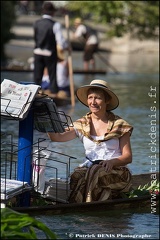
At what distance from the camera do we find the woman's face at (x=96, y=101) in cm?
812

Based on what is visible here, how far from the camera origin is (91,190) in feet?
26.4

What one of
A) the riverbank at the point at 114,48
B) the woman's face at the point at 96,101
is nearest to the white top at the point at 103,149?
the woman's face at the point at 96,101

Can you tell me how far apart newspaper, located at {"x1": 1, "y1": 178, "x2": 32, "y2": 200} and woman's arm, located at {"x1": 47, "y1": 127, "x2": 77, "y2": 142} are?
2.16ft

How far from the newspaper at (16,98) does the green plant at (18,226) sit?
125cm

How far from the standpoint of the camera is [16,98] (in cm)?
745

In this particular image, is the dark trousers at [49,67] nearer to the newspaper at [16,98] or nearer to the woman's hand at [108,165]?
the woman's hand at [108,165]

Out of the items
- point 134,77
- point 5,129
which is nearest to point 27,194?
point 5,129

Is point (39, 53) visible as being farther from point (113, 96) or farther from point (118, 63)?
point (118, 63)

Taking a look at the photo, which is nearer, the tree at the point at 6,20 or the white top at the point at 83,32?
the white top at the point at 83,32

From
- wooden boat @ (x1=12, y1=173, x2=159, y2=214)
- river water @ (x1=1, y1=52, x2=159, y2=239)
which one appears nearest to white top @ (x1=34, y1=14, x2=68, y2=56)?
river water @ (x1=1, y1=52, x2=159, y2=239)

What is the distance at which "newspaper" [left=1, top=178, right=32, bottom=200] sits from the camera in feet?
23.4

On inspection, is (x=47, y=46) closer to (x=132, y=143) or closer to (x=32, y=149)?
(x=132, y=143)

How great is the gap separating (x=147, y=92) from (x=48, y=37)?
381 centimetres

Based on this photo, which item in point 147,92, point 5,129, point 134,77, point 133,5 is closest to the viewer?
point 5,129
